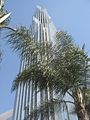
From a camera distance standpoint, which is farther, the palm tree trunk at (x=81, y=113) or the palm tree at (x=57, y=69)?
the palm tree at (x=57, y=69)

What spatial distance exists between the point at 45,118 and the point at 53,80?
1.46m

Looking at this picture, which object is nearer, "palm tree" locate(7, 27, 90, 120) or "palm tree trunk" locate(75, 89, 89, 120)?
"palm tree trunk" locate(75, 89, 89, 120)

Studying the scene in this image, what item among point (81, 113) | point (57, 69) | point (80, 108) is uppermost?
point (57, 69)

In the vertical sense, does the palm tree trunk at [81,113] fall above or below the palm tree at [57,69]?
below

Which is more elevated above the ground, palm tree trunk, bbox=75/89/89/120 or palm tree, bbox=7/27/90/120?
palm tree, bbox=7/27/90/120

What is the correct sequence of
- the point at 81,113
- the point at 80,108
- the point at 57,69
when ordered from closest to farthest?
1. the point at 81,113
2. the point at 80,108
3. the point at 57,69

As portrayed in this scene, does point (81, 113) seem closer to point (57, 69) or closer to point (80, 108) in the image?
point (80, 108)

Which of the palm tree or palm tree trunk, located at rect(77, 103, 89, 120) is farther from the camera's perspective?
the palm tree

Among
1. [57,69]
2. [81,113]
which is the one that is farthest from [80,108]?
[57,69]

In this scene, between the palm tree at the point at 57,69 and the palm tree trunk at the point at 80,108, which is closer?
the palm tree trunk at the point at 80,108

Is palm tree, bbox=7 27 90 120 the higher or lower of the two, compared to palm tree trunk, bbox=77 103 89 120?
higher

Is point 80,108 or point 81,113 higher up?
point 80,108

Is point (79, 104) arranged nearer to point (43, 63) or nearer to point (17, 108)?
point (43, 63)

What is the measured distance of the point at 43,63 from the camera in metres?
11.5
